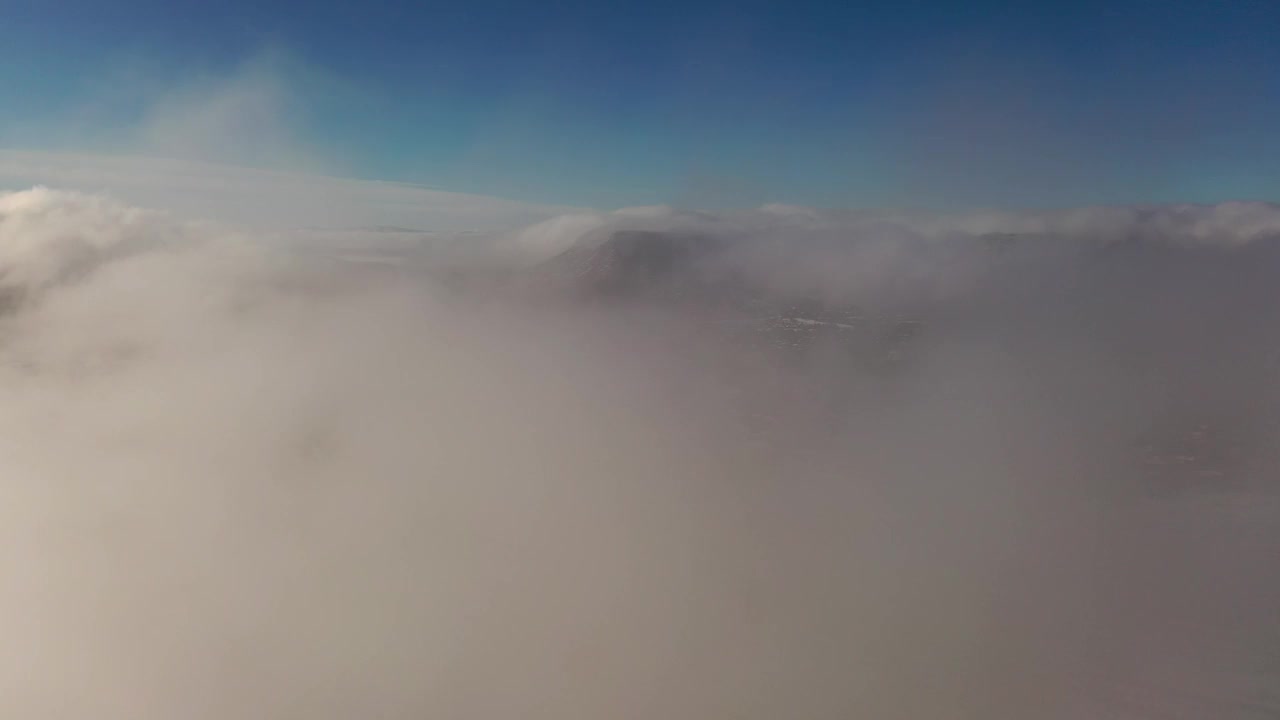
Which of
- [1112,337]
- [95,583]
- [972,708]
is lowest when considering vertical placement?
[95,583]

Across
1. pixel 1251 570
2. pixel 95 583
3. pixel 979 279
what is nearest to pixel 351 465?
pixel 95 583

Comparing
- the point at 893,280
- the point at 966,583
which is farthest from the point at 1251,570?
the point at 893,280

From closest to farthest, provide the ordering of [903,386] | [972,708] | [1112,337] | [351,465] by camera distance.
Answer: [972,708], [351,465], [903,386], [1112,337]

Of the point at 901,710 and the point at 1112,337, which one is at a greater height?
the point at 1112,337

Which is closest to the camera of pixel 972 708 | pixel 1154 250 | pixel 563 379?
pixel 972 708

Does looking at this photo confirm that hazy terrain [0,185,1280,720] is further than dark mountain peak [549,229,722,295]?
No

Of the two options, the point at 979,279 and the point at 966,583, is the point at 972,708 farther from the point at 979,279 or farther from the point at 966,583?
the point at 979,279

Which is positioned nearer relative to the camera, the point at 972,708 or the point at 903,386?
the point at 972,708

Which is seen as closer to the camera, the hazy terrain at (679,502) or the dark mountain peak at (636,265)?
the hazy terrain at (679,502)

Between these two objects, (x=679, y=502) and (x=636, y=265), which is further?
(x=636, y=265)

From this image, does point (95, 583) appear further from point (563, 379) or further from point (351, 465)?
point (563, 379)
